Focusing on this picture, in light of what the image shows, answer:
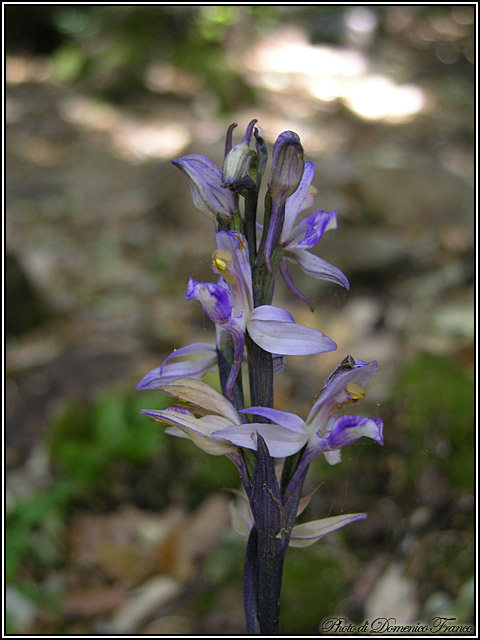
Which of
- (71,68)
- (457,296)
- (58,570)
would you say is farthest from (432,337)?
(71,68)

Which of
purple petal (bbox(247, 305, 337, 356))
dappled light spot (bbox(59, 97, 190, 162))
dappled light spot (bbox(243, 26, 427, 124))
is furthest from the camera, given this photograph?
dappled light spot (bbox(243, 26, 427, 124))

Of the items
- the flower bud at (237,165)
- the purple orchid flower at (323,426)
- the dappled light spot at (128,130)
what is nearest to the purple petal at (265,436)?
the purple orchid flower at (323,426)

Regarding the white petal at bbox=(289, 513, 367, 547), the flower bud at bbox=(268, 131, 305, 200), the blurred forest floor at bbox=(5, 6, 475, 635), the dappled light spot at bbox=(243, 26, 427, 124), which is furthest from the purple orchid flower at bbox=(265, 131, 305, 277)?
the dappled light spot at bbox=(243, 26, 427, 124)

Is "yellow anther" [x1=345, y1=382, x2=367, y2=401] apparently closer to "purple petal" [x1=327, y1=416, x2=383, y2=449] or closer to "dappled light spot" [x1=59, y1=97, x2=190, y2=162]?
"purple petal" [x1=327, y1=416, x2=383, y2=449]

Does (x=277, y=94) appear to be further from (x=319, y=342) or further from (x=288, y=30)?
(x=319, y=342)

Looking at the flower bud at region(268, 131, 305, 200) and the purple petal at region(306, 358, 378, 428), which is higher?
the flower bud at region(268, 131, 305, 200)

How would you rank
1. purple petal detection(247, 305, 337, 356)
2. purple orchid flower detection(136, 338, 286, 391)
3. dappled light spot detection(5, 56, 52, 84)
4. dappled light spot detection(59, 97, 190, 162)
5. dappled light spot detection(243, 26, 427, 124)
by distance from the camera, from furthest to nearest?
dappled light spot detection(5, 56, 52, 84), dappled light spot detection(243, 26, 427, 124), dappled light spot detection(59, 97, 190, 162), purple orchid flower detection(136, 338, 286, 391), purple petal detection(247, 305, 337, 356)

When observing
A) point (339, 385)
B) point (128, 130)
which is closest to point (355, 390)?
point (339, 385)
